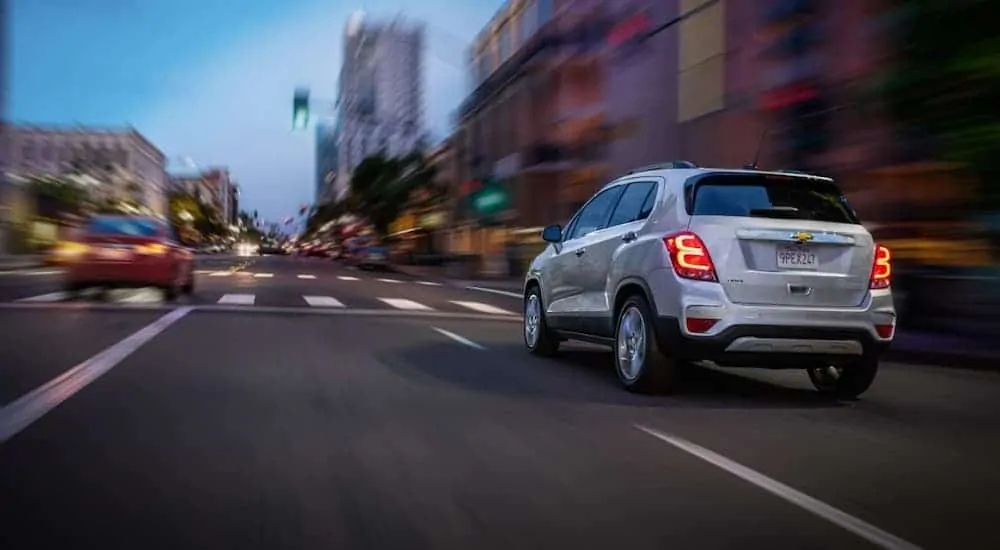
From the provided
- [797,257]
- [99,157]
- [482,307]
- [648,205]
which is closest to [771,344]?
[797,257]

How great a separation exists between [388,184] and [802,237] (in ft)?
209

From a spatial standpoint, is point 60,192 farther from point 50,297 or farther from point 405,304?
point 405,304

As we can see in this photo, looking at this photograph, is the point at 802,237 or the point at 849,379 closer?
the point at 802,237

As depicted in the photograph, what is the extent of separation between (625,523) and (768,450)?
194cm

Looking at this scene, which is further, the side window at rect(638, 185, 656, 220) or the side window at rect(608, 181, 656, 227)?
the side window at rect(608, 181, 656, 227)

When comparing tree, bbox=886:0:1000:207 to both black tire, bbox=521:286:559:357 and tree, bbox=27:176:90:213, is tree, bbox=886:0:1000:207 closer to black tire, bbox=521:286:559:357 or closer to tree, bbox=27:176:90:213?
black tire, bbox=521:286:559:357

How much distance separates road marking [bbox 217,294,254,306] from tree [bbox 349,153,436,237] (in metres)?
48.1

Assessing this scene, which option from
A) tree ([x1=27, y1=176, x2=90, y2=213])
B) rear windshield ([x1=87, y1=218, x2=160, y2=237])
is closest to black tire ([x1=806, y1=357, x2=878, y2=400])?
rear windshield ([x1=87, y1=218, x2=160, y2=237])

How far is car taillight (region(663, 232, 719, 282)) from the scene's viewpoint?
7.62 metres

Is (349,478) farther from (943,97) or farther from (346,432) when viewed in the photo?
(943,97)

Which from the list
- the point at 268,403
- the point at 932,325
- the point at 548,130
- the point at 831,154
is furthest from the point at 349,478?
the point at 548,130

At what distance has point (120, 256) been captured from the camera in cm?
1658

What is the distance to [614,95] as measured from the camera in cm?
3797

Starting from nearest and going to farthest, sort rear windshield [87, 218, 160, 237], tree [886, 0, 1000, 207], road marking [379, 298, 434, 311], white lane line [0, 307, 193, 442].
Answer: white lane line [0, 307, 193, 442], tree [886, 0, 1000, 207], rear windshield [87, 218, 160, 237], road marking [379, 298, 434, 311]
